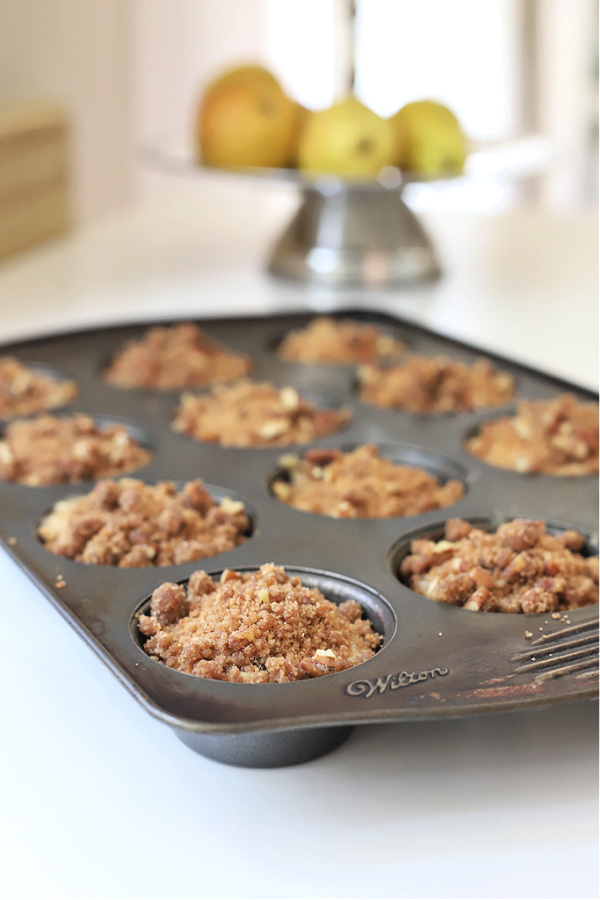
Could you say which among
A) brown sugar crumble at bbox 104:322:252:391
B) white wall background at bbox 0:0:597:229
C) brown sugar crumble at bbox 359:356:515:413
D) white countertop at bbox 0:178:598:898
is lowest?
white countertop at bbox 0:178:598:898

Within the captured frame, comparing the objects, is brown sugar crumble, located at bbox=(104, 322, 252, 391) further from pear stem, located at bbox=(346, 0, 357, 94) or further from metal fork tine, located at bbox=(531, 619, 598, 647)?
pear stem, located at bbox=(346, 0, 357, 94)

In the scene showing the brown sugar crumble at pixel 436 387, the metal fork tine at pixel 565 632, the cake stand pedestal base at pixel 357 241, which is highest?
the cake stand pedestal base at pixel 357 241

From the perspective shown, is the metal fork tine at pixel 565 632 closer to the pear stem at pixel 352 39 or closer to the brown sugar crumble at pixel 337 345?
the brown sugar crumble at pixel 337 345

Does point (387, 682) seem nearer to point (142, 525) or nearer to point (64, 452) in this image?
point (142, 525)

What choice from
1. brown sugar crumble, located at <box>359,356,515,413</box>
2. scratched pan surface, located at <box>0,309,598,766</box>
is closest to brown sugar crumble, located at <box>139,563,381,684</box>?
scratched pan surface, located at <box>0,309,598,766</box>

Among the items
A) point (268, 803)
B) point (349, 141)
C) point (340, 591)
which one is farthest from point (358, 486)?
point (349, 141)

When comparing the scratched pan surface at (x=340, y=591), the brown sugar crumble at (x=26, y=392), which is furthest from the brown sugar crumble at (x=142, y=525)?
the brown sugar crumble at (x=26, y=392)
